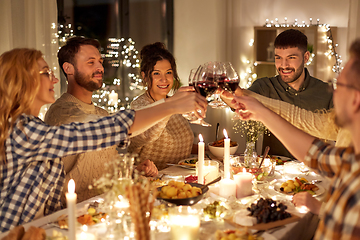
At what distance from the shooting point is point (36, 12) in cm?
304

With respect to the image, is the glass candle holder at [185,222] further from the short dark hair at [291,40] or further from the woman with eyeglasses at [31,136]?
the short dark hair at [291,40]

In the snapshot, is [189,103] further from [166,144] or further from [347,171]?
[166,144]

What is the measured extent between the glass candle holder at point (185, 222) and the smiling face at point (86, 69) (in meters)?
1.29

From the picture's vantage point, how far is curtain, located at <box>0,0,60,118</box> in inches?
111

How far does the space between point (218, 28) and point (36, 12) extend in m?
2.37

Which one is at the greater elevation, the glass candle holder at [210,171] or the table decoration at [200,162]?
the table decoration at [200,162]

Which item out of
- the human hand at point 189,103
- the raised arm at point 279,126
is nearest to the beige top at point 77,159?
the human hand at point 189,103

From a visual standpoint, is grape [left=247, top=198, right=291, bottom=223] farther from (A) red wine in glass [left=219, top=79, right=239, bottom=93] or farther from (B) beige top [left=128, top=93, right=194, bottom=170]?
(B) beige top [left=128, top=93, right=194, bottom=170]

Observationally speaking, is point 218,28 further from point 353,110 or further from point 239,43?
point 353,110

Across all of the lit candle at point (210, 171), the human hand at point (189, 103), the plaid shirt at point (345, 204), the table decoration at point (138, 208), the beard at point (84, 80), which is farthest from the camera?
the beard at point (84, 80)

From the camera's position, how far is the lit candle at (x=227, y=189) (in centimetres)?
175

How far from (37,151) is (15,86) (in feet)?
0.92

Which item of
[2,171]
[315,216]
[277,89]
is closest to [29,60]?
[2,171]

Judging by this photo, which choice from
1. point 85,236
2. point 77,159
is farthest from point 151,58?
point 85,236
